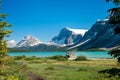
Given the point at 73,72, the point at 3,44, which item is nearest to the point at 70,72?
Answer: the point at 73,72

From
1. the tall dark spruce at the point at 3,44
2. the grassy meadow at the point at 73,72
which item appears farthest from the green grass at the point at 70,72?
the tall dark spruce at the point at 3,44

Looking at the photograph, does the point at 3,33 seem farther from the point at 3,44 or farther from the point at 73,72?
the point at 73,72

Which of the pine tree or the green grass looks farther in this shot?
the green grass

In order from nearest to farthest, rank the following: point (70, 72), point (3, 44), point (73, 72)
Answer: point (3, 44)
point (73, 72)
point (70, 72)

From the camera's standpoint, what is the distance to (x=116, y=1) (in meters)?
21.0

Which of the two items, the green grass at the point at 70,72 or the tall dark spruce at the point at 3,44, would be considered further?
the green grass at the point at 70,72

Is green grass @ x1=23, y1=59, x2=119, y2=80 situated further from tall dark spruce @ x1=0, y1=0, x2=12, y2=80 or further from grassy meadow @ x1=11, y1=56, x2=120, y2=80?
tall dark spruce @ x1=0, y1=0, x2=12, y2=80

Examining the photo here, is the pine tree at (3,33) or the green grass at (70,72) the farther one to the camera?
the green grass at (70,72)

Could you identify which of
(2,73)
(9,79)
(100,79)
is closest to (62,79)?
(100,79)

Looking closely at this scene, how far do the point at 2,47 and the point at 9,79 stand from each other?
185 inches

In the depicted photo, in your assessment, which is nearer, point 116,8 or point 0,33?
point 116,8

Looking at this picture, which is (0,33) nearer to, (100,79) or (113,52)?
(113,52)

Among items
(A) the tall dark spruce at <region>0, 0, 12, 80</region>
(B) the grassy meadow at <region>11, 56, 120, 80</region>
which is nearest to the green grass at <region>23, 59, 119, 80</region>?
(B) the grassy meadow at <region>11, 56, 120, 80</region>

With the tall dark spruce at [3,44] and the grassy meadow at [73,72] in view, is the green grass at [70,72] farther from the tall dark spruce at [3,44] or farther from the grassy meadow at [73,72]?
the tall dark spruce at [3,44]
